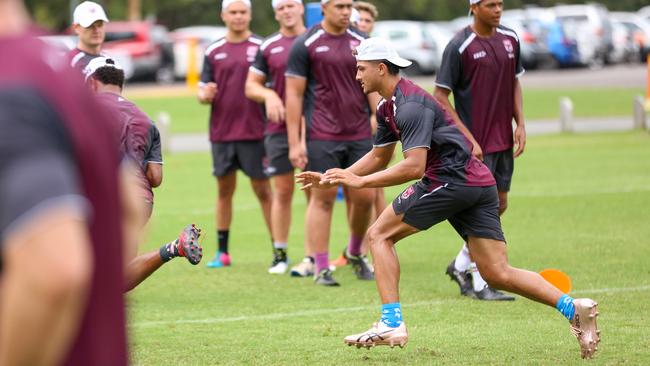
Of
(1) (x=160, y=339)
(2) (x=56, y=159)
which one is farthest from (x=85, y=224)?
(1) (x=160, y=339)

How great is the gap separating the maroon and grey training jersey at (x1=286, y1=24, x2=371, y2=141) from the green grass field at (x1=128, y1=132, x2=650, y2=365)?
1.37 m

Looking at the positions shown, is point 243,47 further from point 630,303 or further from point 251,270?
point 630,303

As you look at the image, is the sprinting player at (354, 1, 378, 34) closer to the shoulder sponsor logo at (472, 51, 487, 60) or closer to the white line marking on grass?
the shoulder sponsor logo at (472, 51, 487, 60)

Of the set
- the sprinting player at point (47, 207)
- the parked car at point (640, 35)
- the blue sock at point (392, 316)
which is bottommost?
the parked car at point (640, 35)

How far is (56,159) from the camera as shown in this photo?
239 cm

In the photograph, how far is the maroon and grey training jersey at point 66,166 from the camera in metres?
2.35

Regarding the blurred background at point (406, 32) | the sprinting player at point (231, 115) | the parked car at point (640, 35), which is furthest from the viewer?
the parked car at point (640, 35)

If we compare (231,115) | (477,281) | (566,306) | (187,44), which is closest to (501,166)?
(477,281)

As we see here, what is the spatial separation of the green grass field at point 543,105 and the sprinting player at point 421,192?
2240cm

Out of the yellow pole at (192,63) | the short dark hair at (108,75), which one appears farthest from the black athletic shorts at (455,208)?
the yellow pole at (192,63)

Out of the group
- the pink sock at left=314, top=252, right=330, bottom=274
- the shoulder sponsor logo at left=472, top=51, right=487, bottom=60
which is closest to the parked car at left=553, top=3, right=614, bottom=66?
the pink sock at left=314, top=252, right=330, bottom=274

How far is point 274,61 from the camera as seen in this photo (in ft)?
37.7

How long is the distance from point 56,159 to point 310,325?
6274 millimetres

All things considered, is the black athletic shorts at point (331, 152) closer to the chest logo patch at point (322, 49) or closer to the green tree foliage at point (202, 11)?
the chest logo patch at point (322, 49)
